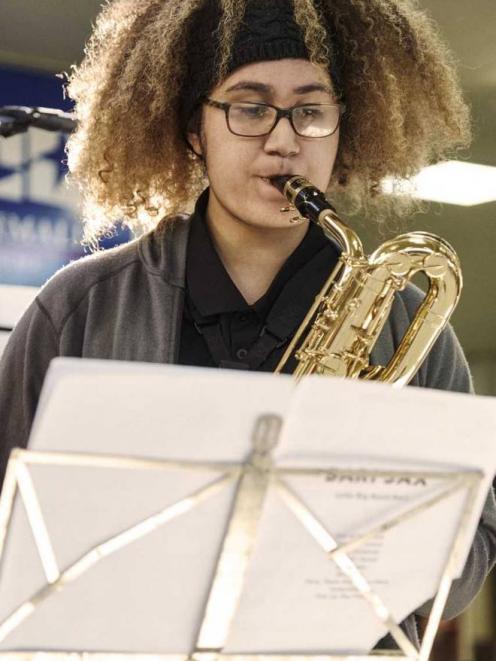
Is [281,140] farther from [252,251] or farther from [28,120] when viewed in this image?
[28,120]

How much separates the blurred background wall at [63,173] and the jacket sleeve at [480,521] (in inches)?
74.5

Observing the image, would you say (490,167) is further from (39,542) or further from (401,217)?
(39,542)

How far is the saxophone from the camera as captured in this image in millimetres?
1562

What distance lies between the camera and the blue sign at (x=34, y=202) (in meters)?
3.46

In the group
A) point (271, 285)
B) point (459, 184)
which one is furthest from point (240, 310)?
point (459, 184)

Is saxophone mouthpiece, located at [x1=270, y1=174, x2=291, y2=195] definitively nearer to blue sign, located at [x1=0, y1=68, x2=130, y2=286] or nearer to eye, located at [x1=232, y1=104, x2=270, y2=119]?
eye, located at [x1=232, y1=104, x2=270, y2=119]

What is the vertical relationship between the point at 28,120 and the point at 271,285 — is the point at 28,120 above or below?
above

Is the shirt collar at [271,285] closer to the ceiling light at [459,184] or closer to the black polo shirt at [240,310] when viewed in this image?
the black polo shirt at [240,310]

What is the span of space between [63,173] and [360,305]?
219 cm

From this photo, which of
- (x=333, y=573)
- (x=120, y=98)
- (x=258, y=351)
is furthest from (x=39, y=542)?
(x=120, y=98)

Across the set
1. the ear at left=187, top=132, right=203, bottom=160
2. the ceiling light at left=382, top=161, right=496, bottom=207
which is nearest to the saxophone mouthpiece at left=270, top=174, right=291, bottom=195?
the ear at left=187, top=132, right=203, bottom=160

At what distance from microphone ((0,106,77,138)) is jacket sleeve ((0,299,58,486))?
0.31 metres

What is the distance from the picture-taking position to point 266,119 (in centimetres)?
157

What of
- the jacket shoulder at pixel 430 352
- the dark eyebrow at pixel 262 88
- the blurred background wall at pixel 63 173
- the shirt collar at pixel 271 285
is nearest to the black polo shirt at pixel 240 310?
the shirt collar at pixel 271 285
